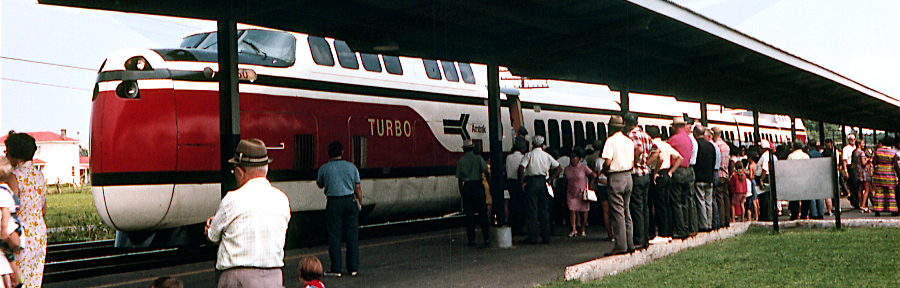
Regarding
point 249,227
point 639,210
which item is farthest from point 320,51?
point 249,227

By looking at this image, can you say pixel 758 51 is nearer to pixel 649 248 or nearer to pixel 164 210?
pixel 649 248

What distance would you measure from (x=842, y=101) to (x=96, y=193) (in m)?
22.0

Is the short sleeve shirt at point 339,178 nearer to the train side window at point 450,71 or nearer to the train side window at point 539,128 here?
the train side window at point 450,71

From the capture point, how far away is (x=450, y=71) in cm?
1689

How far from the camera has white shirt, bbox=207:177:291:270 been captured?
14.6 feet

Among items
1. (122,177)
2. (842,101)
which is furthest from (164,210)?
(842,101)

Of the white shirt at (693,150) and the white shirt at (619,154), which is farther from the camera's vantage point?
the white shirt at (693,150)

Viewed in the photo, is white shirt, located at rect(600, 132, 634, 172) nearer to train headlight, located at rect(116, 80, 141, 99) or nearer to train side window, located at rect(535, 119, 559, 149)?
train headlight, located at rect(116, 80, 141, 99)

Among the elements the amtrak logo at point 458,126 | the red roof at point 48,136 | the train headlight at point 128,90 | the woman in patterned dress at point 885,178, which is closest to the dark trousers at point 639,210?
the amtrak logo at point 458,126

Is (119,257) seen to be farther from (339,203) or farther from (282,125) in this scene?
(339,203)

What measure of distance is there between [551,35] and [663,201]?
3135 millimetres

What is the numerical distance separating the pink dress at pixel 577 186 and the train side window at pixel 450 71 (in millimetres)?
3908

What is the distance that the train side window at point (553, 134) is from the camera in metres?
19.7

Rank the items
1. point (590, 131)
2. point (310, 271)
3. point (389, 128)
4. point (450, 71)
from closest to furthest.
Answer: point (310, 271), point (389, 128), point (450, 71), point (590, 131)
